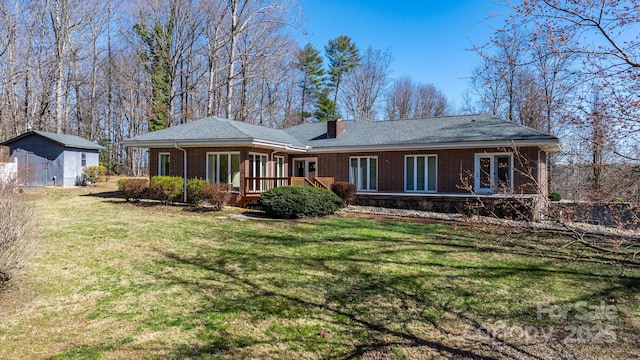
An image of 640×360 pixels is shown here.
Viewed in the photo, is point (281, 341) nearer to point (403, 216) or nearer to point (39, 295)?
point (39, 295)

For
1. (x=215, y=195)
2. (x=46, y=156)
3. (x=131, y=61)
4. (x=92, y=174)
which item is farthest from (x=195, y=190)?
(x=131, y=61)

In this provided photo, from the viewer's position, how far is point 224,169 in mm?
15195

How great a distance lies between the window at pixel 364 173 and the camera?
17.4 m

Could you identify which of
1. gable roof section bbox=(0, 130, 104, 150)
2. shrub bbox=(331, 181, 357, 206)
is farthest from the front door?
gable roof section bbox=(0, 130, 104, 150)

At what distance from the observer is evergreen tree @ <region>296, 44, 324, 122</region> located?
121 ft

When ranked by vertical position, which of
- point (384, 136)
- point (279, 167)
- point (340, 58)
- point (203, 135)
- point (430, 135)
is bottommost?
point (279, 167)

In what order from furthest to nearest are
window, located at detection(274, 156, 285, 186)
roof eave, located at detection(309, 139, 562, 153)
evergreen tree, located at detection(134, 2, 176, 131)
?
evergreen tree, located at detection(134, 2, 176, 131) → window, located at detection(274, 156, 285, 186) → roof eave, located at detection(309, 139, 562, 153)

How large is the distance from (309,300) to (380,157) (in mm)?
13149

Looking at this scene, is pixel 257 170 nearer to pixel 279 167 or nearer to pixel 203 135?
pixel 279 167

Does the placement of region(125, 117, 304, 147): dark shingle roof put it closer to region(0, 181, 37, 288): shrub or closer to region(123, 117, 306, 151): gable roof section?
region(123, 117, 306, 151): gable roof section

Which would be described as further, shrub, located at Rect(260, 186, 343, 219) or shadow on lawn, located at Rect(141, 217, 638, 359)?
shrub, located at Rect(260, 186, 343, 219)

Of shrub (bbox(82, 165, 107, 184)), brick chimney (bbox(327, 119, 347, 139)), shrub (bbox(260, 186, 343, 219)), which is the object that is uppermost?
brick chimney (bbox(327, 119, 347, 139))

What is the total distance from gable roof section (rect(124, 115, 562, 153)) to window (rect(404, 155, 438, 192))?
2.49 ft

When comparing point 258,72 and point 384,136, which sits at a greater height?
point 258,72
